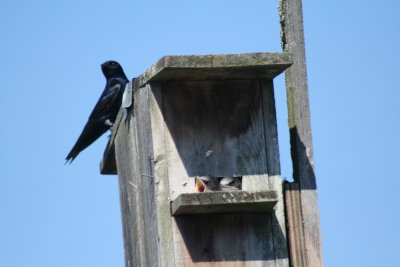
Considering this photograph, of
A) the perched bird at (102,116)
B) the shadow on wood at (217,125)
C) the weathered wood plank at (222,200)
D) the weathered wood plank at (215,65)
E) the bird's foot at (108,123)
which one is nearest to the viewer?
the weathered wood plank at (222,200)

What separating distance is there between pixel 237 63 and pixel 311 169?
2.05 ft

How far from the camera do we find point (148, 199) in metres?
4.75

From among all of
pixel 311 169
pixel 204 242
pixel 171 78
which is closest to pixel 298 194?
pixel 311 169

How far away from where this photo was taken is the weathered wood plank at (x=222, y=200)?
433 cm

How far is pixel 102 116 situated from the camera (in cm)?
738

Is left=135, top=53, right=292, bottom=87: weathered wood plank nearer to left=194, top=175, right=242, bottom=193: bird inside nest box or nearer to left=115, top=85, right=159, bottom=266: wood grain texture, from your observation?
left=115, top=85, right=159, bottom=266: wood grain texture

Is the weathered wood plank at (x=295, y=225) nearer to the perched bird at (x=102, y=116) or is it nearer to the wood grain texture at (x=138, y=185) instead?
the wood grain texture at (x=138, y=185)

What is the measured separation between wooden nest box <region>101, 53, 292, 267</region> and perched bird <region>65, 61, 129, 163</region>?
2444 millimetres

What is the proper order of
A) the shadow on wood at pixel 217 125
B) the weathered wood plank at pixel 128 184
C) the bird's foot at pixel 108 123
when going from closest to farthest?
the shadow on wood at pixel 217 125, the weathered wood plank at pixel 128 184, the bird's foot at pixel 108 123

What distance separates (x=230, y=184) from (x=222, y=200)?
0.34 metres

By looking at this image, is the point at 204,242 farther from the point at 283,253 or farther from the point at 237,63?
the point at 237,63

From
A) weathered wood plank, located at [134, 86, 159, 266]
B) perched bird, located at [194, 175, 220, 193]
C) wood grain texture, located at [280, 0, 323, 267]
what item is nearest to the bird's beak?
perched bird, located at [194, 175, 220, 193]

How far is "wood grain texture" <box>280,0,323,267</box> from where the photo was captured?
4629mm

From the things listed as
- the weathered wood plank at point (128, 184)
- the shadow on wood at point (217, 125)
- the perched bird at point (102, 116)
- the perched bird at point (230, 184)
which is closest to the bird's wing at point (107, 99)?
the perched bird at point (102, 116)
